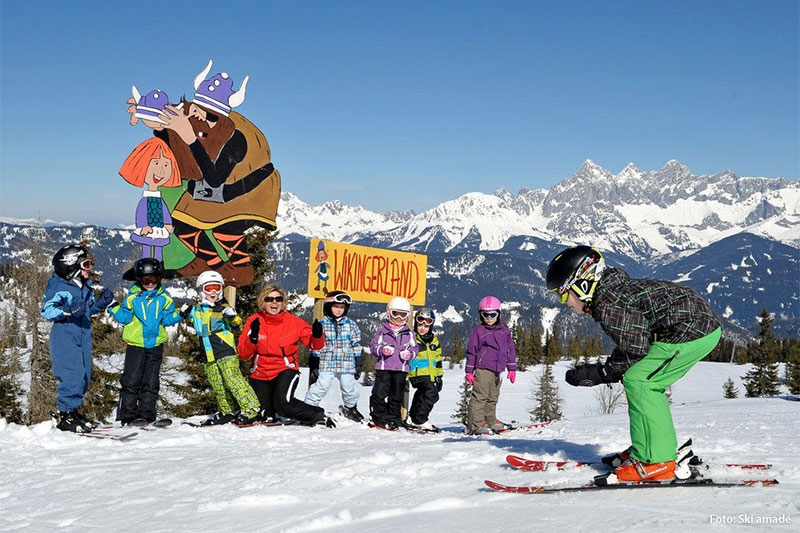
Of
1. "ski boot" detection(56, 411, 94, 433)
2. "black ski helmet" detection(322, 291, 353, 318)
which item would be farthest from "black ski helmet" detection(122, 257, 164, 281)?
"black ski helmet" detection(322, 291, 353, 318)

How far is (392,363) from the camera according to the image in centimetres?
1011

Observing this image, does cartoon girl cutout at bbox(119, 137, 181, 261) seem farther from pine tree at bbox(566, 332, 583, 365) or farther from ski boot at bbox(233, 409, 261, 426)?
pine tree at bbox(566, 332, 583, 365)

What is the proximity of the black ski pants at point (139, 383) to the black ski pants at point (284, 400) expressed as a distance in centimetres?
133

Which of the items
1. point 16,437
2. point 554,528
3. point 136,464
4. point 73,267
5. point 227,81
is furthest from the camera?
point 227,81

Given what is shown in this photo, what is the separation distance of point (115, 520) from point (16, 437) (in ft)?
13.2

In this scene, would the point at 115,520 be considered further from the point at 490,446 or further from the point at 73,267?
the point at 73,267

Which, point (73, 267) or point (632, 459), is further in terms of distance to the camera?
point (73, 267)

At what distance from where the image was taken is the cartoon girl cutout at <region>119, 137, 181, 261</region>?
11164mm

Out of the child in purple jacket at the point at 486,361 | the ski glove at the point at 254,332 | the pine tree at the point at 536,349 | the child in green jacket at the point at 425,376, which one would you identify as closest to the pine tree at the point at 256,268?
the child in green jacket at the point at 425,376

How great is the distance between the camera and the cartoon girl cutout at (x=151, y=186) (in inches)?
440

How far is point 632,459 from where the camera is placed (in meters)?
4.58

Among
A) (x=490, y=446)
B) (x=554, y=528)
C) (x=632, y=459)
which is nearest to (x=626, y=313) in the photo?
(x=632, y=459)

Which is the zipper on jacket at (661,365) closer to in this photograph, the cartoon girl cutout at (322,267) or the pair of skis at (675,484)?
the pair of skis at (675,484)

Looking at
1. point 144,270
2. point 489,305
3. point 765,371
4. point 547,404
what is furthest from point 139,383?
point 765,371
